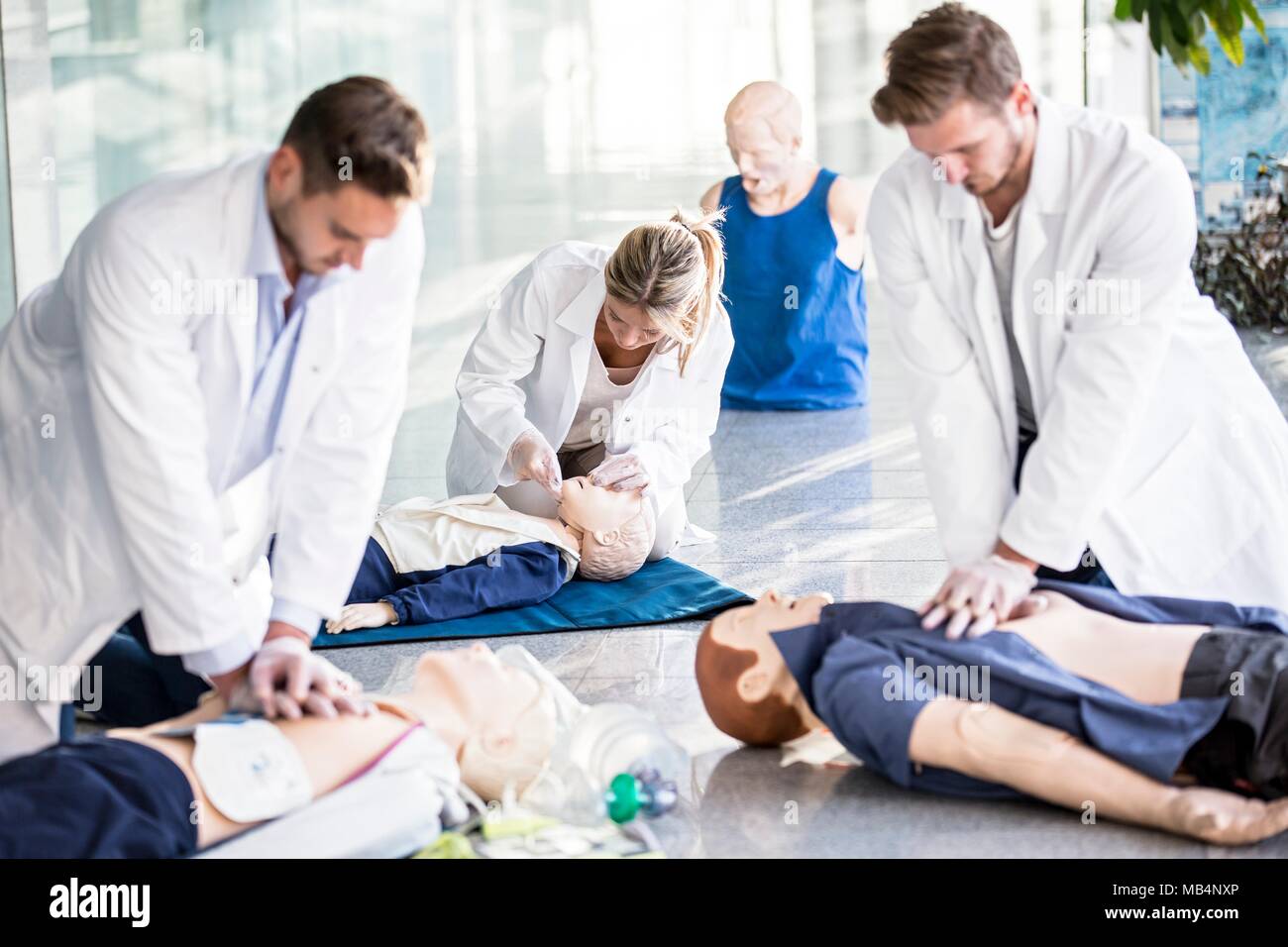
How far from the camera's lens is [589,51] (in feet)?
25.4

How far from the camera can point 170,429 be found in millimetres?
1995

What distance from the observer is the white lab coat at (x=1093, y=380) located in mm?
2330

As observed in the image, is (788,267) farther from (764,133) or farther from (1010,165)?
(1010,165)

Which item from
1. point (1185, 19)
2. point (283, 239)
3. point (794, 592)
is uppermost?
point (1185, 19)

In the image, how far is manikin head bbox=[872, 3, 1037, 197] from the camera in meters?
2.14

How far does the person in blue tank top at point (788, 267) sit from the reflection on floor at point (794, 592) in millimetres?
191

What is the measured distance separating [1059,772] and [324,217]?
3.97 ft

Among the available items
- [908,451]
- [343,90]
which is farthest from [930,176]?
[908,451]

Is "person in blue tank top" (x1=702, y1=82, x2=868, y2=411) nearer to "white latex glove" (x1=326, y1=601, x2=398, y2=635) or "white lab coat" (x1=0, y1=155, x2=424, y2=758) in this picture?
"white latex glove" (x1=326, y1=601, x2=398, y2=635)

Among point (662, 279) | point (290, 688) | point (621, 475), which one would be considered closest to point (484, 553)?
point (621, 475)

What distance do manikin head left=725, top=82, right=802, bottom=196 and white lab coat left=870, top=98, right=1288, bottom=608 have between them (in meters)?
3.39

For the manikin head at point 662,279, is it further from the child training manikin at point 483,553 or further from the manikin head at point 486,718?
the manikin head at point 486,718

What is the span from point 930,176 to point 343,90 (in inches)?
37.8
